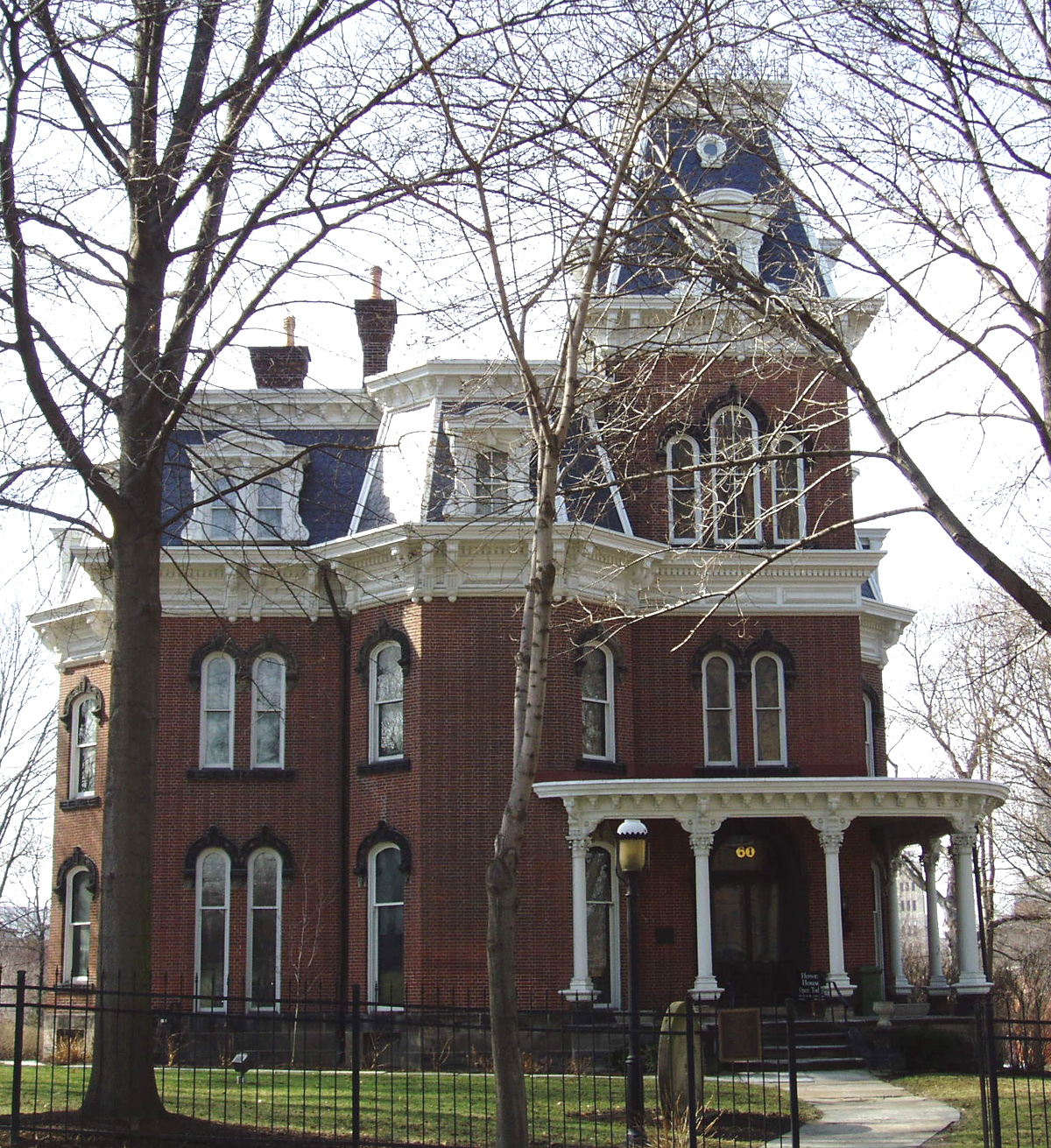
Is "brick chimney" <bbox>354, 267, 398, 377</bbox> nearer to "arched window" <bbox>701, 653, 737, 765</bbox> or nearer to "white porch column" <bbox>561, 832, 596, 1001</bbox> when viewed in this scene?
"arched window" <bbox>701, 653, 737, 765</bbox>

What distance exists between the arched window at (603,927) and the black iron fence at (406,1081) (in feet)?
3.19

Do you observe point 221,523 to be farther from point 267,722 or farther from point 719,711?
point 719,711

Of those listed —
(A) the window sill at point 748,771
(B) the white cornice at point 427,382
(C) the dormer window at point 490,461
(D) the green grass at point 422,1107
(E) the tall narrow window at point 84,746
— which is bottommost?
(D) the green grass at point 422,1107

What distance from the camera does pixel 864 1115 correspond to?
16.0 metres

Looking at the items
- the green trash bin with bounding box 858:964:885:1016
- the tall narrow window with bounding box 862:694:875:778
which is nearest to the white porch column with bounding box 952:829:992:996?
the green trash bin with bounding box 858:964:885:1016

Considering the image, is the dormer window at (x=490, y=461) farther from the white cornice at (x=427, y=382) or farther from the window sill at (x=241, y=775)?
the window sill at (x=241, y=775)

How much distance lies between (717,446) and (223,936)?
11039 millimetres

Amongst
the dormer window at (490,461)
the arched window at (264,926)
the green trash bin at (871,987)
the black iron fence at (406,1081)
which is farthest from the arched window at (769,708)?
the arched window at (264,926)

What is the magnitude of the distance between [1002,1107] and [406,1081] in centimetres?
659

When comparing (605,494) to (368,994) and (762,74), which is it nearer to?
(368,994)

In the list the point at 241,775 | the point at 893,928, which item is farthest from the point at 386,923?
the point at 893,928

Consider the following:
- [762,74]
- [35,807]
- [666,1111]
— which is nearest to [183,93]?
[762,74]

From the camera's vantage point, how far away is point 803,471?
25.3m

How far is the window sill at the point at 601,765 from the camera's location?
23203mm
